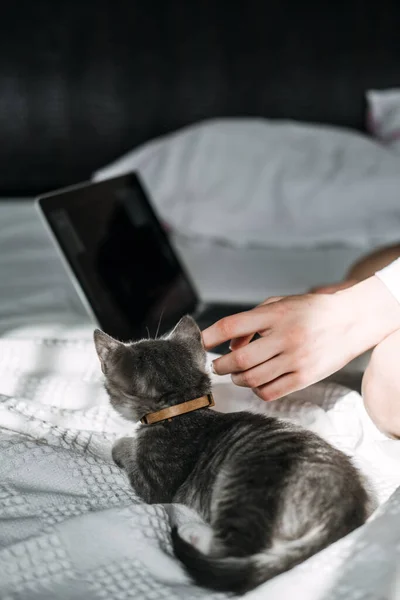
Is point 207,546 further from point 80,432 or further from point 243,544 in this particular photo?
point 80,432

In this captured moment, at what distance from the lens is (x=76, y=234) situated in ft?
3.82

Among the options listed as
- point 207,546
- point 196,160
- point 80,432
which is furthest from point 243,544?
point 196,160

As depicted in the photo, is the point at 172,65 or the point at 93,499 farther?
the point at 172,65

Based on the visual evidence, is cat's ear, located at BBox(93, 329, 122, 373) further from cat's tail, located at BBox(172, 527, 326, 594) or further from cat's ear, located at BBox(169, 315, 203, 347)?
cat's tail, located at BBox(172, 527, 326, 594)

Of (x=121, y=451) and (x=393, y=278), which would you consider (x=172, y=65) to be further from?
(x=121, y=451)

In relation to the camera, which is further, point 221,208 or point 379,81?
point 379,81

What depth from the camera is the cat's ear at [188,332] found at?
0.80m

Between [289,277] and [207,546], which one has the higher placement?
[207,546]

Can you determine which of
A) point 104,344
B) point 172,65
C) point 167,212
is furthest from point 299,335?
point 172,65

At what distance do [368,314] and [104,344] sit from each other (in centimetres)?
31

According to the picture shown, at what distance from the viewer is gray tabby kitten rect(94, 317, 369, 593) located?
0.57 m

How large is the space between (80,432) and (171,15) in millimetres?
1874

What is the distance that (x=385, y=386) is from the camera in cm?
79

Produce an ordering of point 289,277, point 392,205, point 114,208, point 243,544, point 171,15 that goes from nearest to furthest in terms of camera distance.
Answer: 1. point 243,544
2. point 114,208
3. point 289,277
4. point 392,205
5. point 171,15
